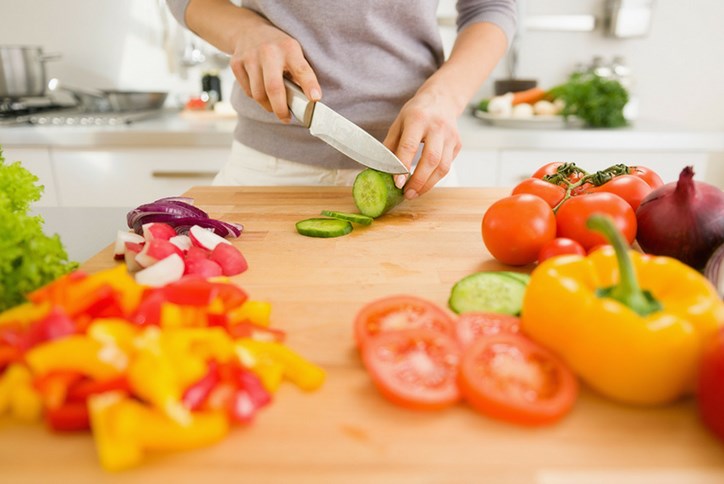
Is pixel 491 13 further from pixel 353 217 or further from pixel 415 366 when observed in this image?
pixel 415 366

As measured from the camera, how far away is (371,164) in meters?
1.23

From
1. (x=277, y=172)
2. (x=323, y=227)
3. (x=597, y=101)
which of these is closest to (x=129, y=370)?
(x=323, y=227)

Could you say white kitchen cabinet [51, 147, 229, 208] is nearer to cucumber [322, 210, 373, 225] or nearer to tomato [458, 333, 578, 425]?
cucumber [322, 210, 373, 225]

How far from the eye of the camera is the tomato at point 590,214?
986 mm

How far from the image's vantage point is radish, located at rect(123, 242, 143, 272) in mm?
958

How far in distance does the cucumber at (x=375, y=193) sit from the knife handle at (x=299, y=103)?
0.58ft

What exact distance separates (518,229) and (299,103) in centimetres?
54

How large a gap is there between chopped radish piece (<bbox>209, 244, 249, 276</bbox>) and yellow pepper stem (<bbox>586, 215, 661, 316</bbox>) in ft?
1.91

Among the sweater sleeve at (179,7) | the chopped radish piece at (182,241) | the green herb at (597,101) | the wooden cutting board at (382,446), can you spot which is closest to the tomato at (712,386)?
the wooden cutting board at (382,446)

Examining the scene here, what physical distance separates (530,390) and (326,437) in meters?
0.23

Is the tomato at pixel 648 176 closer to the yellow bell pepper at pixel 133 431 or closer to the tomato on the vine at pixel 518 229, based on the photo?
the tomato on the vine at pixel 518 229

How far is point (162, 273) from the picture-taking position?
881 mm

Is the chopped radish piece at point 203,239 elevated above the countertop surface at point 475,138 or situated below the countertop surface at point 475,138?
below

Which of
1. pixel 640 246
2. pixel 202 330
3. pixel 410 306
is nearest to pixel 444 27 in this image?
pixel 640 246
